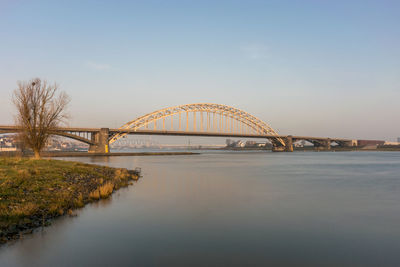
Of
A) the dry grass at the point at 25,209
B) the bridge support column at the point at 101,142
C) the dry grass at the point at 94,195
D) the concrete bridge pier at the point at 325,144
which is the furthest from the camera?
the concrete bridge pier at the point at 325,144

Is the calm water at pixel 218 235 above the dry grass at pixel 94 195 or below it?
below

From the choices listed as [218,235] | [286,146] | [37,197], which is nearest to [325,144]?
[286,146]

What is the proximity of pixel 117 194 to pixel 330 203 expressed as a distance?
32.1 feet

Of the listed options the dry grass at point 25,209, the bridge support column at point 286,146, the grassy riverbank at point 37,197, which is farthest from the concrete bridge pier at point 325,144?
the dry grass at point 25,209

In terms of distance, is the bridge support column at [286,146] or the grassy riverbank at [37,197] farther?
the bridge support column at [286,146]

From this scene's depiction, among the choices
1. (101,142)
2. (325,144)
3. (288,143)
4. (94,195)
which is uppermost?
(101,142)

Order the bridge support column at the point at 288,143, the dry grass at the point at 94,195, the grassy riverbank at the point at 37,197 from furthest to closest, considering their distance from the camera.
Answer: the bridge support column at the point at 288,143
the dry grass at the point at 94,195
the grassy riverbank at the point at 37,197

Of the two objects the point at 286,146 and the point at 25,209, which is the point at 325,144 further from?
the point at 25,209

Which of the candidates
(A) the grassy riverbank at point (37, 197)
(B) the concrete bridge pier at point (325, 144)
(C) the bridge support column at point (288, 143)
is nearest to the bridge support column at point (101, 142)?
(A) the grassy riverbank at point (37, 197)

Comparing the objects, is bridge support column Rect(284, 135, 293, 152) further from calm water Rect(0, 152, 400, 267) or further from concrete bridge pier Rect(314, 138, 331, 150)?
calm water Rect(0, 152, 400, 267)

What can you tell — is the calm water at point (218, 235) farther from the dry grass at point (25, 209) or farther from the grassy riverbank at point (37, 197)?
the dry grass at point (25, 209)

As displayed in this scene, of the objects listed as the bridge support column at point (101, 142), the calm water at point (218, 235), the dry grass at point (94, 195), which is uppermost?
the bridge support column at point (101, 142)

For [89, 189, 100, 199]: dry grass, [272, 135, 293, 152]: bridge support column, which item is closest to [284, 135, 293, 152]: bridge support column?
[272, 135, 293, 152]: bridge support column

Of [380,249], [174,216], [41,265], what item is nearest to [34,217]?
[41,265]
